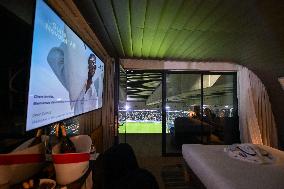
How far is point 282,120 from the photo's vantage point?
5055 mm

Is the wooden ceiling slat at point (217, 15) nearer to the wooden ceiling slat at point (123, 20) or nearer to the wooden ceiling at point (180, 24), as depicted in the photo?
the wooden ceiling at point (180, 24)

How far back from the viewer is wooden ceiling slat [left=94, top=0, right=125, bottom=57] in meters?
2.32

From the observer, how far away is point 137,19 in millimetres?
2727

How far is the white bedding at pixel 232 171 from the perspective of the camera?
2033 millimetres

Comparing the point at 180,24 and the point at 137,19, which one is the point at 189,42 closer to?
the point at 180,24

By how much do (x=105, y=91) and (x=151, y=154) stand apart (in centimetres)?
214

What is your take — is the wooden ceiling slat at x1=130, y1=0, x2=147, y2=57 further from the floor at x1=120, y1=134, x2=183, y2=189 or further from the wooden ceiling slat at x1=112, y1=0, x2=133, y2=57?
the floor at x1=120, y1=134, x2=183, y2=189

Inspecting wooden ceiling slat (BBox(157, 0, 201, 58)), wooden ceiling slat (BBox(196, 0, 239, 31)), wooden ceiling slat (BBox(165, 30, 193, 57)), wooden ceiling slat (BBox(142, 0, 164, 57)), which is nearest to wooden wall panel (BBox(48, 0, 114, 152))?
wooden ceiling slat (BBox(142, 0, 164, 57))

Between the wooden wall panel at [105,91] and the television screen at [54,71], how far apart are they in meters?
0.28

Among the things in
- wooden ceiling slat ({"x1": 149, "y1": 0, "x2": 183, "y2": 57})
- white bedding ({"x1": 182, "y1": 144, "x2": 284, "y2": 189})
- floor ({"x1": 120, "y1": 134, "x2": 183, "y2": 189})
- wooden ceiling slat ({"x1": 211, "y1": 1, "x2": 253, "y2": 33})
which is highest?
wooden ceiling slat ({"x1": 149, "y1": 0, "x2": 183, "y2": 57})

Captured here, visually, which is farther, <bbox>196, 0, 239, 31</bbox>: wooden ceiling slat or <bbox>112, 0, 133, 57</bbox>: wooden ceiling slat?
<bbox>112, 0, 133, 57</bbox>: wooden ceiling slat

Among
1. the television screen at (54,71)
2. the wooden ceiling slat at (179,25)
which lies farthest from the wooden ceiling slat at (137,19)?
the television screen at (54,71)

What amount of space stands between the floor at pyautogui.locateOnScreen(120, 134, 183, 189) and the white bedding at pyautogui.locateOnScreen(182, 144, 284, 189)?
1087 mm

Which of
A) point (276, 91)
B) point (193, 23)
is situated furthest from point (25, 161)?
point (276, 91)
